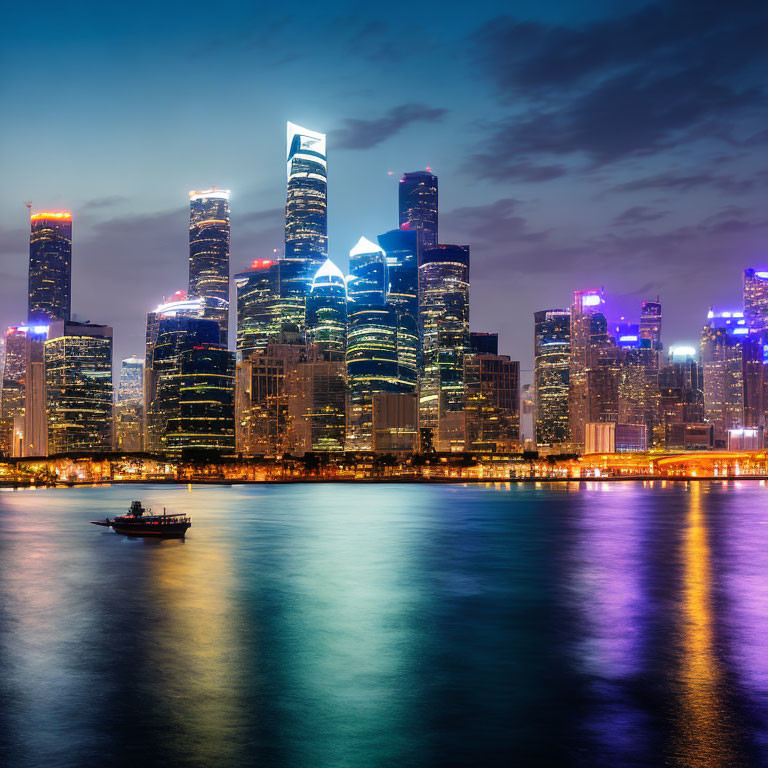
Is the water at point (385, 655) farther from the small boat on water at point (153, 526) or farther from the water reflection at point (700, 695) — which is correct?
the small boat on water at point (153, 526)

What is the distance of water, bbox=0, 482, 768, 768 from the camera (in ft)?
89.7

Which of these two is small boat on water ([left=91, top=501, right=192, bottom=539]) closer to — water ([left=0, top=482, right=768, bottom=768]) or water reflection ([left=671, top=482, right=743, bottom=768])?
water ([left=0, top=482, right=768, bottom=768])

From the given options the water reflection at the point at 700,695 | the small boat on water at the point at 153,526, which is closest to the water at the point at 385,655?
the water reflection at the point at 700,695

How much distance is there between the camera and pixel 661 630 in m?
46.0

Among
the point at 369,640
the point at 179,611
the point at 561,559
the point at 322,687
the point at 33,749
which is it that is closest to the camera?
the point at 33,749

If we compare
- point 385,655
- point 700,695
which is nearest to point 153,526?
point 385,655

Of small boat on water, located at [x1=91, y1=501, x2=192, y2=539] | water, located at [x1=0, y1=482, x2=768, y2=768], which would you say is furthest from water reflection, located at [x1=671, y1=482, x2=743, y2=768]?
small boat on water, located at [x1=91, y1=501, x2=192, y2=539]

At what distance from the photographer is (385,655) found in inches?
1612

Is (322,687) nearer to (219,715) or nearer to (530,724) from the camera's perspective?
(219,715)

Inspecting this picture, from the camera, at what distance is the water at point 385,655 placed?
89.7 ft

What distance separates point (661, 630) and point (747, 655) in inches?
267

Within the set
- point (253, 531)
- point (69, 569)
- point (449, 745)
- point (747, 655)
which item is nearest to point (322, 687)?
point (449, 745)

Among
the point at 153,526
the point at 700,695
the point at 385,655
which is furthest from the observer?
the point at 153,526

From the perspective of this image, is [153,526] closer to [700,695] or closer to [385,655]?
[385,655]
